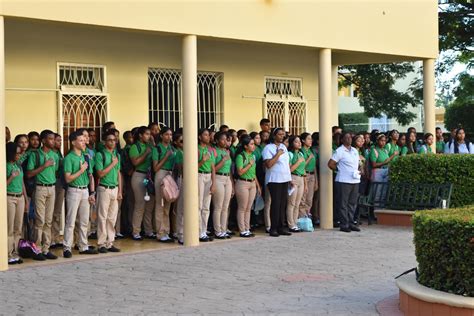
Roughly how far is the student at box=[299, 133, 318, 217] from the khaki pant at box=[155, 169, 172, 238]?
8.75 ft

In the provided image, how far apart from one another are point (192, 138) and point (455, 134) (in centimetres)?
801

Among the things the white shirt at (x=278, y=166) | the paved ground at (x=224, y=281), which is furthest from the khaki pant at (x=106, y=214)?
the white shirt at (x=278, y=166)

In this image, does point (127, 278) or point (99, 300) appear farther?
point (127, 278)

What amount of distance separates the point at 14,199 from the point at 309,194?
18.7ft

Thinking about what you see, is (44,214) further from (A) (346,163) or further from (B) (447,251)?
(B) (447,251)

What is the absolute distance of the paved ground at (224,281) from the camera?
7.97 meters

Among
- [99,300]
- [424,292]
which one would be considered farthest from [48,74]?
[424,292]

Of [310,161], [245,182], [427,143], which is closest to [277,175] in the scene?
[245,182]

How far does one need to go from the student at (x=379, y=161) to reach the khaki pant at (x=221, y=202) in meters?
3.45

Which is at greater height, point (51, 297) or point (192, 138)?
point (192, 138)

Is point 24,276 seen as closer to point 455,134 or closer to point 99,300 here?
point 99,300

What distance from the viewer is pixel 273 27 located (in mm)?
13367

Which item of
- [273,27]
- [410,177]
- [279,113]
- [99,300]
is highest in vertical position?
[273,27]

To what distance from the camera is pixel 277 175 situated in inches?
522
